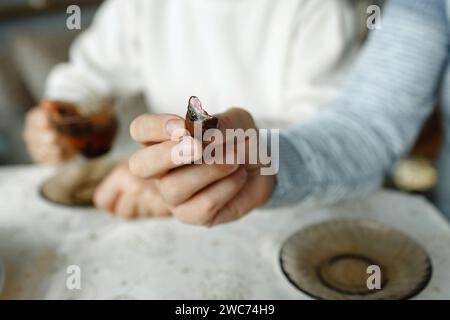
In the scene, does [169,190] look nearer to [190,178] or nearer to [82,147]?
[190,178]

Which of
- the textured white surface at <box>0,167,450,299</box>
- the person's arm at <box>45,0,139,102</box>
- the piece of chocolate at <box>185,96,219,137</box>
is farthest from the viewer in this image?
the person's arm at <box>45,0,139,102</box>

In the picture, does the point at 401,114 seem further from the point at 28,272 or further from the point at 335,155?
the point at 28,272

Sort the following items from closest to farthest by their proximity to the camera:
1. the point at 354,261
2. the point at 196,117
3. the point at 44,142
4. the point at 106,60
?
1. the point at 196,117
2. the point at 354,261
3. the point at 44,142
4. the point at 106,60

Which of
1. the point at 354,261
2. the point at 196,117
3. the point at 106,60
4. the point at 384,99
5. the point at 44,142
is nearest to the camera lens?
the point at 196,117

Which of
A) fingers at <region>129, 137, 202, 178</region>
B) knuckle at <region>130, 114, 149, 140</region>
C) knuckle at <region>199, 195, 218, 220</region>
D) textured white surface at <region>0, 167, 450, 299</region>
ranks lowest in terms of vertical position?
textured white surface at <region>0, 167, 450, 299</region>

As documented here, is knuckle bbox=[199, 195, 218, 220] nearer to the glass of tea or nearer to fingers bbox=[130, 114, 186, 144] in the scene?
fingers bbox=[130, 114, 186, 144]

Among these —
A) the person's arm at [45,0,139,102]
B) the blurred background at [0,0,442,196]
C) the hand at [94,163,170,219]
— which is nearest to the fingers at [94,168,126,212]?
the hand at [94,163,170,219]

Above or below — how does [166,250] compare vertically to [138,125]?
below

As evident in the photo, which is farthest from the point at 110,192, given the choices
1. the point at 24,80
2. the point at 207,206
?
the point at 24,80
